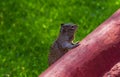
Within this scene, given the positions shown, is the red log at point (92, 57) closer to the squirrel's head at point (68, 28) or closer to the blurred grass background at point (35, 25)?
the squirrel's head at point (68, 28)

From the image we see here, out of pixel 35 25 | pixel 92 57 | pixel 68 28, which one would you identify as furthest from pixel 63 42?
pixel 35 25

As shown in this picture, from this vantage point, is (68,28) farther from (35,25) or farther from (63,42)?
(35,25)

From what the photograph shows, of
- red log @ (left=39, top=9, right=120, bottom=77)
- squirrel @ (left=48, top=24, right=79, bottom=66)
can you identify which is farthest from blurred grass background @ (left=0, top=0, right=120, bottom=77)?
red log @ (left=39, top=9, right=120, bottom=77)

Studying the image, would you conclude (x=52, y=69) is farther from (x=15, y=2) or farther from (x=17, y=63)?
(x=15, y=2)

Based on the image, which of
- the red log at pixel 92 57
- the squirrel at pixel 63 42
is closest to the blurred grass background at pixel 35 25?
the squirrel at pixel 63 42

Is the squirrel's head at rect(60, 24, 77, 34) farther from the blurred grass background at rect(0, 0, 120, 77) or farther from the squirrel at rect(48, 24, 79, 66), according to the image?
the blurred grass background at rect(0, 0, 120, 77)

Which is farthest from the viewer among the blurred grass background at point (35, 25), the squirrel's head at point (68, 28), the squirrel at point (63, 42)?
the blurred grass background at point (35, 25)
